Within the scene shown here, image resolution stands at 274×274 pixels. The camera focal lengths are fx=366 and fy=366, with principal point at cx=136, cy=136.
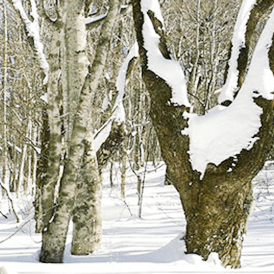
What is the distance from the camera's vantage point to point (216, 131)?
3.59m

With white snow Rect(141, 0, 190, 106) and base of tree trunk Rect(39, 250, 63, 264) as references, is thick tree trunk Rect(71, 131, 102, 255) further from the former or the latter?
→ white snow Rect(141, 0, 190, 106)

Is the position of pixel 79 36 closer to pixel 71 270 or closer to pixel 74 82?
pixel 74 82

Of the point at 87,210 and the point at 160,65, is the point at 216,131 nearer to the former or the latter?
the point at 160,65

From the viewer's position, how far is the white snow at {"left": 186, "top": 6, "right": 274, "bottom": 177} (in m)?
3.42

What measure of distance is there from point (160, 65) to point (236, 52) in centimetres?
94

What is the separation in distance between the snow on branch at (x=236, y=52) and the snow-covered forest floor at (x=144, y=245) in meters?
1.68

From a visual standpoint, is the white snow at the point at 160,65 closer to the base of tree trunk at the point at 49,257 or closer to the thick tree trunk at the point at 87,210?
the thick tree trunk at the point at 87,210

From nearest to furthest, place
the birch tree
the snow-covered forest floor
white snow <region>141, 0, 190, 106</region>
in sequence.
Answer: the snow-covered forest floor → the birch tree → white snow <region>141, 0, 190, 106</region>

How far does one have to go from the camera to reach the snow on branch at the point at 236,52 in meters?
4.09

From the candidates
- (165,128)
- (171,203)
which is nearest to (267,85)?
(165,128)

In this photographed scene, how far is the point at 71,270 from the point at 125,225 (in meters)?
5.15

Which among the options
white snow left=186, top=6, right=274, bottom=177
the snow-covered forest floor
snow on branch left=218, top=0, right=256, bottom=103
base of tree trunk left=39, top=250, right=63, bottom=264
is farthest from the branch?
base of tree trunk left=39, top=250, right=63, bottom=264

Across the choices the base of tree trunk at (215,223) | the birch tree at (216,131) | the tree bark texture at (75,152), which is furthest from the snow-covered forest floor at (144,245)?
the birch tree at (216,131)

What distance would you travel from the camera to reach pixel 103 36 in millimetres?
4199
